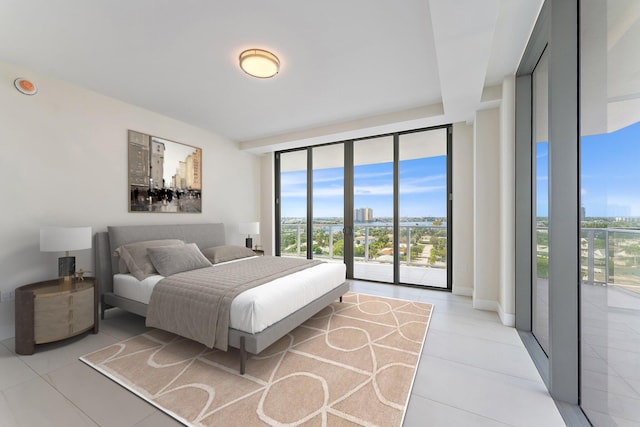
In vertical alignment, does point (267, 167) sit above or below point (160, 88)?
below

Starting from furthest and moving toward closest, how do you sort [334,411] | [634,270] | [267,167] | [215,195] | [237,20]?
[267,167] < [215,195] < [237,20] < [334,411] < [634,270]

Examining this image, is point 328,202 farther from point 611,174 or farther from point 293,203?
point 611,174

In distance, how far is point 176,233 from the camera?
12.7 ft

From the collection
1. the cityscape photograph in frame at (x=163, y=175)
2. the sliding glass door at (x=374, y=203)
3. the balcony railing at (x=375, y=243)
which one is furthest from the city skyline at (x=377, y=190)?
the cityscape photograph in frame at (x=163, y=175)

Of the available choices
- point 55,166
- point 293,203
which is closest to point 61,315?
point 55,166

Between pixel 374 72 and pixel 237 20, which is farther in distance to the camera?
pixel 374 72

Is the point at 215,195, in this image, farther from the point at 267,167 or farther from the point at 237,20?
the point at 237,20

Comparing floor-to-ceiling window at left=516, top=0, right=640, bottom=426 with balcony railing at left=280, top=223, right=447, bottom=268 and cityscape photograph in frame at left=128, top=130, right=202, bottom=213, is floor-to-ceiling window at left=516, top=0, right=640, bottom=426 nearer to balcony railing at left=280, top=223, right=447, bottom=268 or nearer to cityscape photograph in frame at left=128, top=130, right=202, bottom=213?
balcony railing at left=280, top=223, right=447, bottom=268

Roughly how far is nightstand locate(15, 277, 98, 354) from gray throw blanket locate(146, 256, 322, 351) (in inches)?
25.6

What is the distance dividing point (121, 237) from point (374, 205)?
3.83 metres

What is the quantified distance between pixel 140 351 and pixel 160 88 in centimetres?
288

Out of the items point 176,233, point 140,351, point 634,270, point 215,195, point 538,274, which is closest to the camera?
point 634,270

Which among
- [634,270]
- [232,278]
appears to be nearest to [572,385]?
[634,270]

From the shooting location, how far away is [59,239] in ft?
8.02
